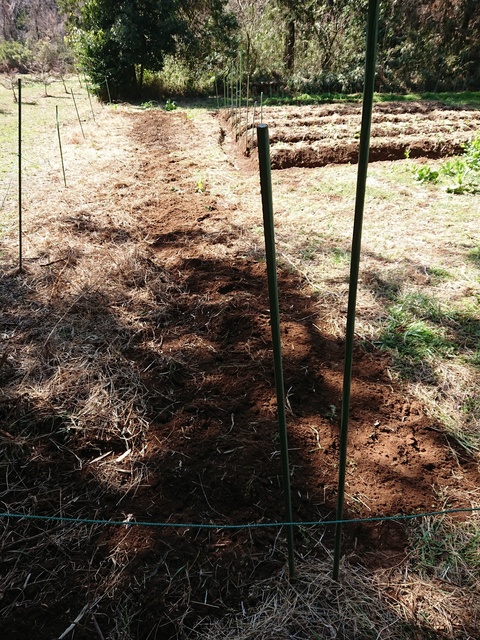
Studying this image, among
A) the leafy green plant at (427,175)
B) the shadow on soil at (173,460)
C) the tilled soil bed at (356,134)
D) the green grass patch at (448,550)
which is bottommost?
the green grass patch at (448,550)

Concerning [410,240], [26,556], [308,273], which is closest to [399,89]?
[410,240]

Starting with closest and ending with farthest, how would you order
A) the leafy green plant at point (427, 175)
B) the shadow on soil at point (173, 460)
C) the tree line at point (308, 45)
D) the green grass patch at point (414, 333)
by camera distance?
the shadow on soil at point (173, 460) → the green grass patch at point (414, 333) → the leafy green plant at point (427, 175) → the tree line at point (308, 45)

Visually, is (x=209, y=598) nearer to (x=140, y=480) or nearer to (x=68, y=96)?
(x=140, y=480)

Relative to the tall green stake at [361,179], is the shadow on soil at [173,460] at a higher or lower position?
lower

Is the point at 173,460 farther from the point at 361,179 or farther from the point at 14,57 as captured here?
the point at 14,57

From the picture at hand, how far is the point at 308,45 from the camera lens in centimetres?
1396

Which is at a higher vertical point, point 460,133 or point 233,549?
point 460,133

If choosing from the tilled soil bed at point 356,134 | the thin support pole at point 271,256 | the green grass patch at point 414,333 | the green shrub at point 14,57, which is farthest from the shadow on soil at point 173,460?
the green shrub at point 14,57

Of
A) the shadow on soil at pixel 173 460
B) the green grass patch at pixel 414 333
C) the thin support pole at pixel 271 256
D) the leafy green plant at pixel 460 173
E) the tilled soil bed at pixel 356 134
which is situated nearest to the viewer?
the thin support pole at pixel 271 256

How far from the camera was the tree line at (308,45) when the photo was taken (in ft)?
40.3

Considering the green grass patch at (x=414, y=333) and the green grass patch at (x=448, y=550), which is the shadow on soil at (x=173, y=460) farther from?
the green grass patch at (x=414, y=333)

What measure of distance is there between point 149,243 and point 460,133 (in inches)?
238

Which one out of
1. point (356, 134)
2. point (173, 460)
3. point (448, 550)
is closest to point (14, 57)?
point (356, 134)

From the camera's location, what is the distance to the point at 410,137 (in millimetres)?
6945
